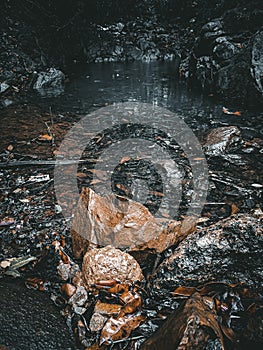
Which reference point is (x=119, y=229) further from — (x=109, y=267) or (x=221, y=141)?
(x=221, y=141)

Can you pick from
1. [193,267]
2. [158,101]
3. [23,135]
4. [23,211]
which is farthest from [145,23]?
[193,267]

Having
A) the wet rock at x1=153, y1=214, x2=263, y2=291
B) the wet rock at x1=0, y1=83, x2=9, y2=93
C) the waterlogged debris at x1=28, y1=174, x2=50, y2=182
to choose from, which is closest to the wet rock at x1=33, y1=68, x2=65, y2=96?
the wet rock at x1=0, y1=83, x2=9, y2=93

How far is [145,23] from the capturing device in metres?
12.1

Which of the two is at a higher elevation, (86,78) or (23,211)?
(86,78)

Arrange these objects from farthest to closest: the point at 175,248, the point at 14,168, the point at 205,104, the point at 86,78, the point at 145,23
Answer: the point at 145,23, the point at 86,78, the point at 205,104, the point at 14,168, the point at 175,248

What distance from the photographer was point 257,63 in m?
5.60

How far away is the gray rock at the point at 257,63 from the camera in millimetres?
5535

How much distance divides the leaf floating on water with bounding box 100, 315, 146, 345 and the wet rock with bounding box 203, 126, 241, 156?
2508 mm

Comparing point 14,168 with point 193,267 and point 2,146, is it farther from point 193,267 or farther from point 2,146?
point 193,267

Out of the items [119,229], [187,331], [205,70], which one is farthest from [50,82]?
[187,331]

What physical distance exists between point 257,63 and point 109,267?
16.6ft

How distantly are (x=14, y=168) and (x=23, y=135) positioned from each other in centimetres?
103

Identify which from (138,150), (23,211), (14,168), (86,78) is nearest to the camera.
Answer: (23,211)

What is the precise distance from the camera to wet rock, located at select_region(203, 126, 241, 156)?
3.89 metres
